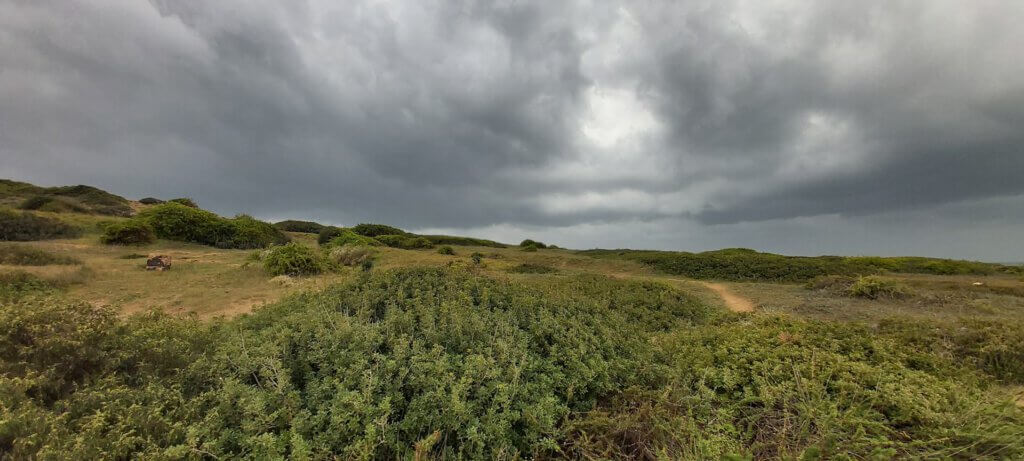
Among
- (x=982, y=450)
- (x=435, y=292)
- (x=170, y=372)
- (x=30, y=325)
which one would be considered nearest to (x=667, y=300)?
(x=435, y=292)

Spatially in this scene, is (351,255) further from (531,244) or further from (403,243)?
(531,244)

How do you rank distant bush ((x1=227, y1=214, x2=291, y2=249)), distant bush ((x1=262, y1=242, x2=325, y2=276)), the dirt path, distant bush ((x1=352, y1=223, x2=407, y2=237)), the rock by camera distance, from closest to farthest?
the dirt path → the rock → distant bush ((x1=262, y1=242, x2=325, y2=276)) → distant bush ((x1=227, y1=214, x2=291, y2=249)) → distant bush ((x1=352, y1=223, x2=407, y2=237))

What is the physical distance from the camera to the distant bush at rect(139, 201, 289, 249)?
2411 cm

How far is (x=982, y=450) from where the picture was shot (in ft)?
9.66

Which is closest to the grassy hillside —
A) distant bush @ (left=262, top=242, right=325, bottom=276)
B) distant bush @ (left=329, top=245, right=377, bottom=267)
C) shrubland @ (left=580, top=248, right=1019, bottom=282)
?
distant bush @ (left=262, top=242, right=325, bottom=276)

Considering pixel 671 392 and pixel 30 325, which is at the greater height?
pixel 30 325

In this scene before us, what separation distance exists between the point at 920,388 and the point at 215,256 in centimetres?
2573

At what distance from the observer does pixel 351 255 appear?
20938mm

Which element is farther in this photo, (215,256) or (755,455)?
(215,256)

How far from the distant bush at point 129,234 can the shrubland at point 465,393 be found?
73.3 feet

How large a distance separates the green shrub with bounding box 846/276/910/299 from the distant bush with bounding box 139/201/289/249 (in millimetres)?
31862

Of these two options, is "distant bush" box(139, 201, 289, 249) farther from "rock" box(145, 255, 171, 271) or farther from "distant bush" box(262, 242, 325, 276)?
"distant bush" box(262, 242, 325, 276)

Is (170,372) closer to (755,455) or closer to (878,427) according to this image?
(755,455)

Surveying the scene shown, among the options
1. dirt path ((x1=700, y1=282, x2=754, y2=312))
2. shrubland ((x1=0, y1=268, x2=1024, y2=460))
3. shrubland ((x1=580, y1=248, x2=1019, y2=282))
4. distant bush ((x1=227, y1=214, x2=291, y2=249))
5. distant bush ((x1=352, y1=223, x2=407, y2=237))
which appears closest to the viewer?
shrubland ((x1=0, y1=268, x2=1024, y2=460))
